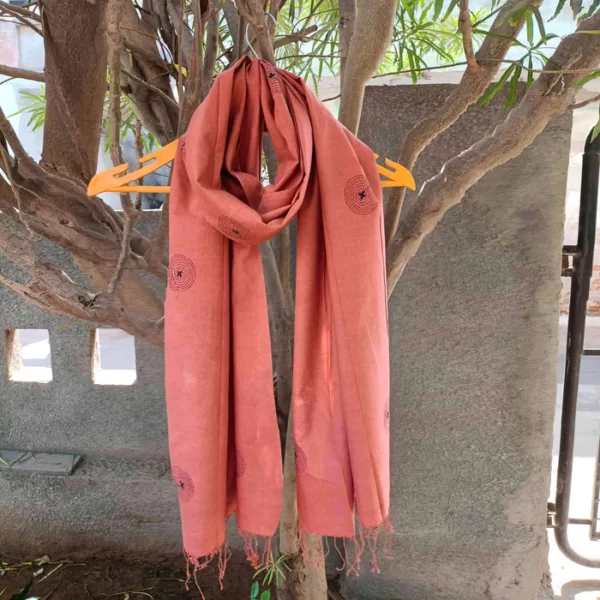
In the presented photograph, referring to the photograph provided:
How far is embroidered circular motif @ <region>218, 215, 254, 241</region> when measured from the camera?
0.82m

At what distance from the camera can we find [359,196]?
2.88 feet

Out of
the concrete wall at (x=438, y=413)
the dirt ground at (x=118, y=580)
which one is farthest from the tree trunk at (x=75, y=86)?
the dirt ground at (x=118, y=580)

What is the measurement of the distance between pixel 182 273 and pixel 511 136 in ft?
2.25

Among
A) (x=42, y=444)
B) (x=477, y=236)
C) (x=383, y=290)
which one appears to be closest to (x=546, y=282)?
(x=477, y=236)

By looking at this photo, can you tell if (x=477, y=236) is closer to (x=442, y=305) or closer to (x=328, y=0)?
(x=442, y=305)

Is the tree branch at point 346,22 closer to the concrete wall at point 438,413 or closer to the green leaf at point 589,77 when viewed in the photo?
the concrete wall at point 438,413

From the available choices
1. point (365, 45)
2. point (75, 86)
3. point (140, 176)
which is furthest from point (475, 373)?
point (75, 86)

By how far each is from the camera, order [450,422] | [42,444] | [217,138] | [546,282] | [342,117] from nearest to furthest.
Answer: [217,138] → [342,117] → [546,282] → [450,422] → [42,444]

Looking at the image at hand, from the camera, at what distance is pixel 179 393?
0.92 m

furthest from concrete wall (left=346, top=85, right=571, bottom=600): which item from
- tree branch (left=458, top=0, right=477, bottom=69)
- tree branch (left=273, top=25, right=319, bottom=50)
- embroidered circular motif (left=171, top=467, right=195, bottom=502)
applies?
embroidered circular motif (left=171, top=467, right=195, bottom=502)

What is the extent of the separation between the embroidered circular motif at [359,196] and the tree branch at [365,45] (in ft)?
0.79

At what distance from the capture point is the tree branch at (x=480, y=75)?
85cm

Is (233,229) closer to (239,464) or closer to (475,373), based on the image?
(239,464)

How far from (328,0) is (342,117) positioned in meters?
0.85
